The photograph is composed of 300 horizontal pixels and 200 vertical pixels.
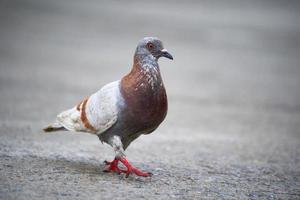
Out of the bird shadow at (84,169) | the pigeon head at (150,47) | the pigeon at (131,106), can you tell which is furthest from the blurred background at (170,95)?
the pigeon head at (150,47)

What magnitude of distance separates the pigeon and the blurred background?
48 centimetres

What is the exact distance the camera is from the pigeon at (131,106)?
5.01 metres

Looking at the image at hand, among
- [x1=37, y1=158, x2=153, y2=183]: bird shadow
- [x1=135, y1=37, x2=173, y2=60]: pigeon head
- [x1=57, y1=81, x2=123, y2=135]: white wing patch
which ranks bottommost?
[x1=37, y1=158, x2=153, y2=183]: bird shadow

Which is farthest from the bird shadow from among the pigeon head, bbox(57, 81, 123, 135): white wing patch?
the pigeon head

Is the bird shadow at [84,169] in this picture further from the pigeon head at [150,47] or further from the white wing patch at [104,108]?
the pigeon head at [150,47]

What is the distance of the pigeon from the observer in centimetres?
501

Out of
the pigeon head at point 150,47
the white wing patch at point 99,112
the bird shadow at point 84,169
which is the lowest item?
the bird shadow at point 84,169

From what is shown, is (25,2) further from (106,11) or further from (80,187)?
(80,187)

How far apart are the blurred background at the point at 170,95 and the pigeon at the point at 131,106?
0.48 metres

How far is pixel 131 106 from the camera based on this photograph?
5.00 m

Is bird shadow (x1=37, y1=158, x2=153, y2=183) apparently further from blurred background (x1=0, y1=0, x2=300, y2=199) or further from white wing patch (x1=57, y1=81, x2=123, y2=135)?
white wing patch (x1=57, y1=81, x2=123, y2=135)

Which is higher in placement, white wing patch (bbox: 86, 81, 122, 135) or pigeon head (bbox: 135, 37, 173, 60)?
pigeon head (bbox: 135, 37, 173, 60)

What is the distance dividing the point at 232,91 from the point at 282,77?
94.3 inches

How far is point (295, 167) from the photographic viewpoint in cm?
687
